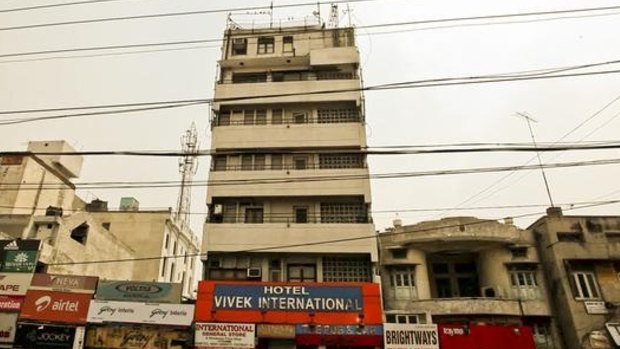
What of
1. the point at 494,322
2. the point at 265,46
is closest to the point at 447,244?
the point at 494,322

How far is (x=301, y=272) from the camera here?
2281 cm

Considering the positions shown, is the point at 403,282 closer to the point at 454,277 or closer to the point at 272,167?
the point at 454,277

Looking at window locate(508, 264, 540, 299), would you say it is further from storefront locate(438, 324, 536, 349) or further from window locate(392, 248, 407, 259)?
storefront locate(438, 324, 536, 349)

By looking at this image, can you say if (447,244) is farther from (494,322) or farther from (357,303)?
(357,303)

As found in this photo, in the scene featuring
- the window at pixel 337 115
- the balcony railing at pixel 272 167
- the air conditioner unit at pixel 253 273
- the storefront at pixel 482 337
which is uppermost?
the window at pixel 337 115

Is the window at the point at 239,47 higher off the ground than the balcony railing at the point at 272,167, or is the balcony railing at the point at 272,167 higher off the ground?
the window at the point at 239,47

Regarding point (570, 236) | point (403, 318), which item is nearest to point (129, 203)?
point (403, 318)

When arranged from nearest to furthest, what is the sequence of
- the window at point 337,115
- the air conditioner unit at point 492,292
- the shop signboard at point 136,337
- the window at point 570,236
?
the shop signboard at point 136,337, the air conditioner unit at point 492,292, the window at point 570,236, the window at point 337,115

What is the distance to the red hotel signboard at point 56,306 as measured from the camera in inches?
730

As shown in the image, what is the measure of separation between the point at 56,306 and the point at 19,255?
12.1ft

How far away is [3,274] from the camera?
783 inches

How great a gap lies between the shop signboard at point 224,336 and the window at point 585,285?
17771 mm

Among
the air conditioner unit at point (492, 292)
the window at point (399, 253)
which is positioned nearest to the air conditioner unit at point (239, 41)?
the window at point (399, 253)

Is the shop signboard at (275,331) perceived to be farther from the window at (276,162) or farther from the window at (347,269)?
the window at (276,162)
